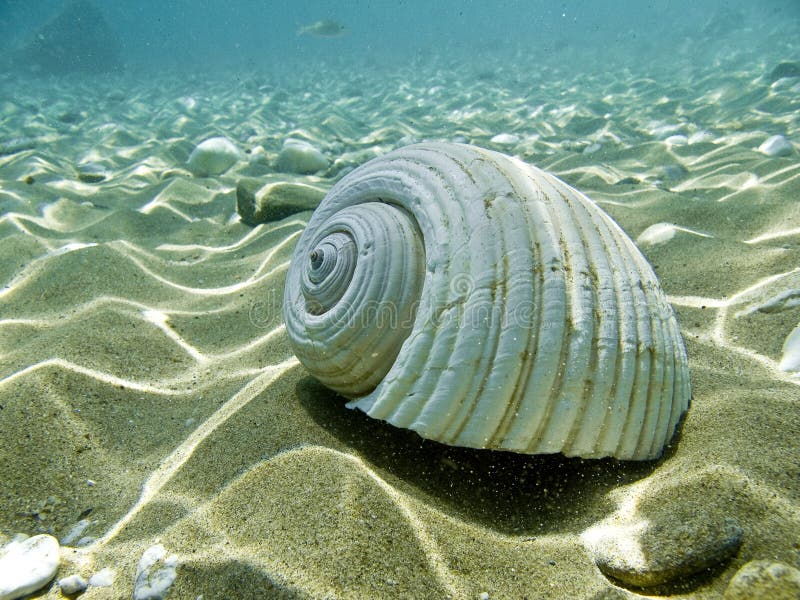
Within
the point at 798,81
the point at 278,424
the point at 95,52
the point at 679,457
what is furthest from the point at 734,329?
the point at 95,52

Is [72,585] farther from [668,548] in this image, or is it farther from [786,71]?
[786,71]

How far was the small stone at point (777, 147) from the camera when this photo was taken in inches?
195

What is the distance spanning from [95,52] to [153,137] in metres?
22.4

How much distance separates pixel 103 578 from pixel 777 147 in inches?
263

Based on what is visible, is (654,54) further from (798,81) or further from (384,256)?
(384,256)

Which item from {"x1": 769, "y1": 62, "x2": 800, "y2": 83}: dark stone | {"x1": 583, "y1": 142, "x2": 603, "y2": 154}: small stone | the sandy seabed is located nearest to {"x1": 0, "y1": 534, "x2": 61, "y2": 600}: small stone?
the sandy seabed

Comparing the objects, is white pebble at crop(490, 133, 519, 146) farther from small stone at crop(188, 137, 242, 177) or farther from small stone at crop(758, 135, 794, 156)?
small stone at crop(188, 137, 242, 177)

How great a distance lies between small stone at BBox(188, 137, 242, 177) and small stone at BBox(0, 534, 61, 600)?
5911mm

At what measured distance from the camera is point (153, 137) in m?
9.28

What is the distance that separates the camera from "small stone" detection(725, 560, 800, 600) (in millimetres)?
971

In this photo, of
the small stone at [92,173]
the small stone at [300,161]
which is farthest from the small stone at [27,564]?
the small stone at [92,173]

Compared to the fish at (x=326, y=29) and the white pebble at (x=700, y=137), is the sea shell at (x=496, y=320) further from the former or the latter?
the fish at (x=326, y=29)

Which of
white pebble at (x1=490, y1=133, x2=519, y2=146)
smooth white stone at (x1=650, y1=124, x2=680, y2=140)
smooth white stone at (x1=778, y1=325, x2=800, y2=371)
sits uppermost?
smooth white stone at (x1=778, y1=325, x2=800, y2=371)

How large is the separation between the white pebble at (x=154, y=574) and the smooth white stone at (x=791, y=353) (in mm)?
2358
